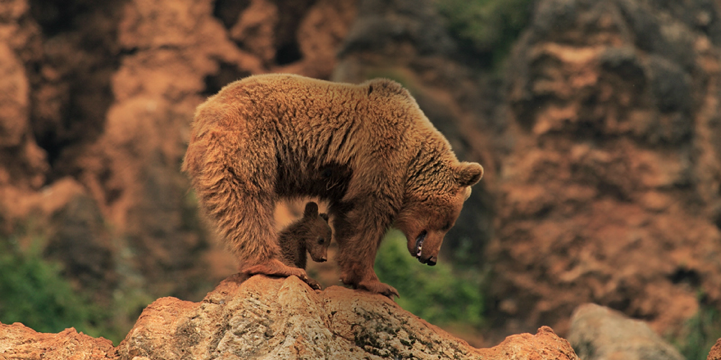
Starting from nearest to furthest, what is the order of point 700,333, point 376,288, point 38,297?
point 376,288 < point 38,297 < point 700,333

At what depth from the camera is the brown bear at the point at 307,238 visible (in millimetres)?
5188

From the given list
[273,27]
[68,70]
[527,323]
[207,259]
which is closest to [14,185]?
[68,70]

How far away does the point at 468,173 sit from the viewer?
17.2 feet

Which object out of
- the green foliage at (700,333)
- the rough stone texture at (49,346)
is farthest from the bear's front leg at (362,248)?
the green foliage at (700,333)

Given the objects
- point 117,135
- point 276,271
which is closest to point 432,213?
point 276,271

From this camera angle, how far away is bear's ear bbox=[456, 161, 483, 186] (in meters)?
5.25

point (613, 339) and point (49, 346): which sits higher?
point (613, 339)

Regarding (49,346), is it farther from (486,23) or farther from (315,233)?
(486,23)

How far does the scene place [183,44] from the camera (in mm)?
13047

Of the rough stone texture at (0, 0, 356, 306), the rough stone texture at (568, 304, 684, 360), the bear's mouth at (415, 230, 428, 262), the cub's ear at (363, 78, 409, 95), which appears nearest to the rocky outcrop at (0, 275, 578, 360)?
the bear's mouth at (415, 230, 428, 262)

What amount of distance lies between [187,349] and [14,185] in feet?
29.6

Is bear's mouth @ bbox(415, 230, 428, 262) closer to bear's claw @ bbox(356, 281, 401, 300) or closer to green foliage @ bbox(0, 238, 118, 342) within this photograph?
bear's claw @ bbox(356, 281, 401, 300)

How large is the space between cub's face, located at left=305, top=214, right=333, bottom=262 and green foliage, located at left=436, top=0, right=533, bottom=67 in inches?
380

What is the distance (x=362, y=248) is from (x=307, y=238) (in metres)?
0.47
